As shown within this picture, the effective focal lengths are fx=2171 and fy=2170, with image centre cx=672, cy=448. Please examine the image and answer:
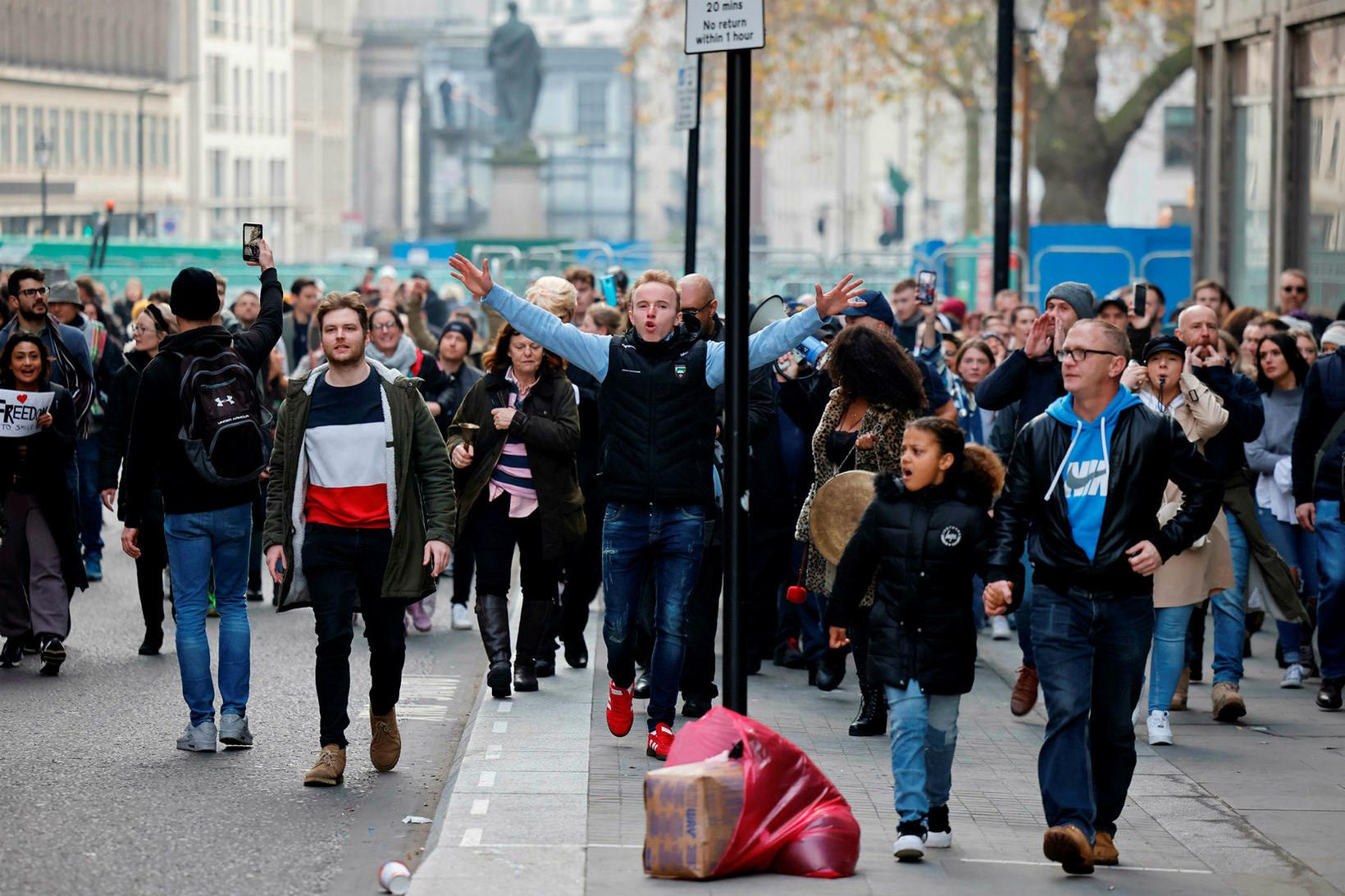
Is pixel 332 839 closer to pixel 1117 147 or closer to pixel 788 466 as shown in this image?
pixel 788 466

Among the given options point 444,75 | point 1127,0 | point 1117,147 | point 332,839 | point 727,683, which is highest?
point 444,75

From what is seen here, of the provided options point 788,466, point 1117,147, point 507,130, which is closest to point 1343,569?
point 788,466

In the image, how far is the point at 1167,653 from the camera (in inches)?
355

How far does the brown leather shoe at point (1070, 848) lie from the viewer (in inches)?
259

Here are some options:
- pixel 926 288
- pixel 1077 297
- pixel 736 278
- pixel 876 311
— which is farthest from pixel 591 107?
pixel 736 278

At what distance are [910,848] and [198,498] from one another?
10.8 feet

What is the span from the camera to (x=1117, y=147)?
30703 mm

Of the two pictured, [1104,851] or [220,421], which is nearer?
[1104,851]

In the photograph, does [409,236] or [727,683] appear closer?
[727,683]

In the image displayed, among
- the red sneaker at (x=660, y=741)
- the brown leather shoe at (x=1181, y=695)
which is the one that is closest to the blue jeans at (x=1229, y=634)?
the brown leather shoe at (x=1181, y=695)

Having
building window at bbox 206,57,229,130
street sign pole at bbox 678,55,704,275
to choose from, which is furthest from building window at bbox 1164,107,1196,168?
building window at bbox 206,57,229,130

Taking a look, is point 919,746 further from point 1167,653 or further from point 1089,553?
point 1167,653

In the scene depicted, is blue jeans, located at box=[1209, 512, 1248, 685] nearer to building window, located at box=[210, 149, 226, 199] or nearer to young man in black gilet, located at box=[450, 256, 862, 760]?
young man in black gilet, located at box=[450, 256, 862, 760]

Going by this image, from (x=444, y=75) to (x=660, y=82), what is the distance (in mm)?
15311
